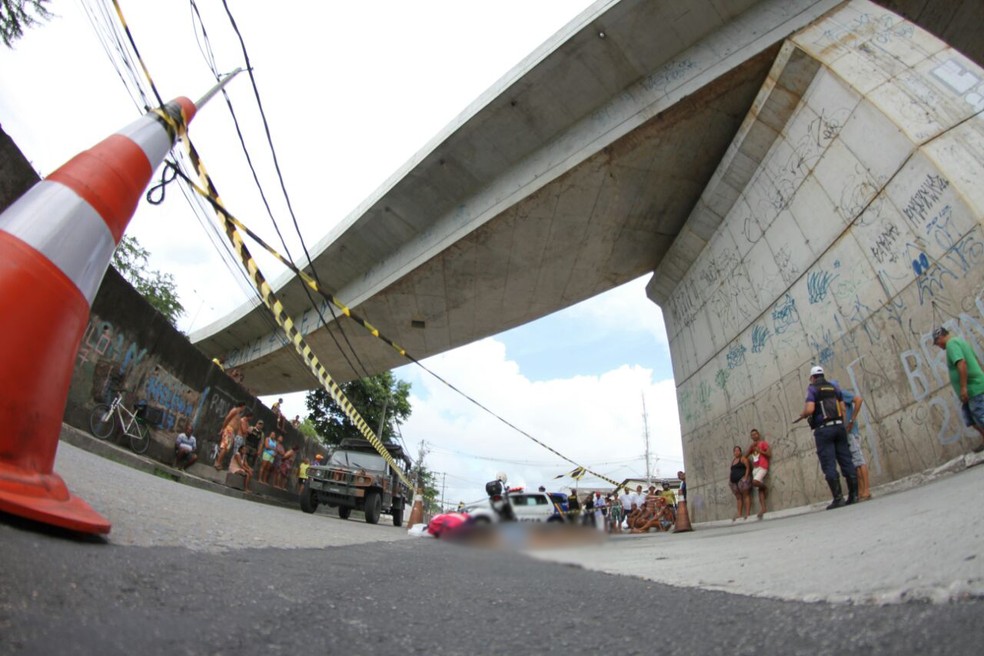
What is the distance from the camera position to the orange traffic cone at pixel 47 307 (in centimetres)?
150

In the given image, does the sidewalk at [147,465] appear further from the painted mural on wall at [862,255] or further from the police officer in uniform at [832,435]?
the painted mural on wall at [862,255]

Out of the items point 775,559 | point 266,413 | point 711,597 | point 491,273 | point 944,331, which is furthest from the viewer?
point 266,413

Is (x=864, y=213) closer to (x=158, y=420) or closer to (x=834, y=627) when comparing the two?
(x=834, y=627)

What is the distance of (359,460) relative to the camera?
1123cm

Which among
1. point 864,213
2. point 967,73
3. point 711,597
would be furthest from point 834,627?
point 967,73

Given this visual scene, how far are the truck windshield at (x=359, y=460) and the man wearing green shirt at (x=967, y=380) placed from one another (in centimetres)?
978

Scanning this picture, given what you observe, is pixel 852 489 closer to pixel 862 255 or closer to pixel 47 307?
pixel 862 255

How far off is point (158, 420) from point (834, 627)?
10884 millimetres

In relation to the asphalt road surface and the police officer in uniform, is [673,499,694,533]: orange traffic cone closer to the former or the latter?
the asphalt road surface

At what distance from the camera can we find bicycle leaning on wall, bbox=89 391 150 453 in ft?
25.0

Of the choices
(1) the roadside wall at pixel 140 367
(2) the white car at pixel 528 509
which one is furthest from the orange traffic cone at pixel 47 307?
(1) the roadside wall at pixel 140 367

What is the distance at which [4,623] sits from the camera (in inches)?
33.4

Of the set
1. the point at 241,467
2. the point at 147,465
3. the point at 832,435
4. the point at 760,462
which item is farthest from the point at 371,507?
the point at 832,435

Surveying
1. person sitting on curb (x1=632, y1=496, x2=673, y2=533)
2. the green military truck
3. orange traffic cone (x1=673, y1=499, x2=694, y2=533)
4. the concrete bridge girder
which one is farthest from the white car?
the concrete bridge girder
